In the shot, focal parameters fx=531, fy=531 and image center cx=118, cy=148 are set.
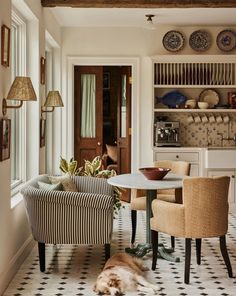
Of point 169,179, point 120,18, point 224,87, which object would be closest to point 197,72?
point 224,87

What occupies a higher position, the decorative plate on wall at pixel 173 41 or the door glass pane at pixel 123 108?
the decorative plate on wall at pixel 173 41

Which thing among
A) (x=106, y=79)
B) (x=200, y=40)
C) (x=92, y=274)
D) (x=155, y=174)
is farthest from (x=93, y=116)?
(x=92, y=274)

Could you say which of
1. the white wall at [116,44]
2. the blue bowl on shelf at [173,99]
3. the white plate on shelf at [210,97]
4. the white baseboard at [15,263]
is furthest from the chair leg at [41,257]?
the white plate on shelf at [210,97]

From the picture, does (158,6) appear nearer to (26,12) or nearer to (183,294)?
(26,12)

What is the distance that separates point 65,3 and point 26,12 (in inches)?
34.5

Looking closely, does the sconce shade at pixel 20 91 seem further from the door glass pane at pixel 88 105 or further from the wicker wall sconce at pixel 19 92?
the door glass pane at pixel 88 105

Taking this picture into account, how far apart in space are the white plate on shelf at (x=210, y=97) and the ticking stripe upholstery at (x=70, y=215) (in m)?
3.92

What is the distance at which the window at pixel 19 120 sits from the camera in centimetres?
550

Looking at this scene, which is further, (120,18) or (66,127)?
(66,127)

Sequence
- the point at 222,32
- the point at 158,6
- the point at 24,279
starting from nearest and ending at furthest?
the point at 24,279, the point at 158,6, the point at 222,32

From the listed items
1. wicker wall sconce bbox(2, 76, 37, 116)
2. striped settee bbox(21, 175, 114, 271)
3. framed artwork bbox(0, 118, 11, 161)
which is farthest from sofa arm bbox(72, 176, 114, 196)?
wicker wall sconce bbox(2, 76, 37, 116)

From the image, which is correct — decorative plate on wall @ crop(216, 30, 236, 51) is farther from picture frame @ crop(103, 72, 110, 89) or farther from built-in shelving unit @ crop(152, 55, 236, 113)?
picture frame @ crop(103, 72, 110, 89)

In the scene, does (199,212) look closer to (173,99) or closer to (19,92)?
(19,92)

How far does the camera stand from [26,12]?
17.7 ft
